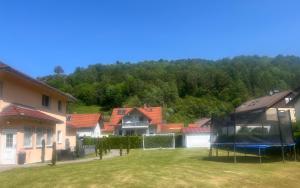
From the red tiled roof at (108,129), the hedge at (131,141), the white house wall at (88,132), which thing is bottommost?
the hedge at (131,141)

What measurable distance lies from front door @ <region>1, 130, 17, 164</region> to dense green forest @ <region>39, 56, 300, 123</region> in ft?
255

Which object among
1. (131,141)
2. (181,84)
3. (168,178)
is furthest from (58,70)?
(168,178)

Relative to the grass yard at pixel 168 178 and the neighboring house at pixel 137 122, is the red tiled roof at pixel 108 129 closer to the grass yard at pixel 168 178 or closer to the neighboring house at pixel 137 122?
the neighboring house at pixel 137 122

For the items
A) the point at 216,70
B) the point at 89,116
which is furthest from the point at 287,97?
the point at 216,70

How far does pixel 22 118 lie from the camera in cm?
2548

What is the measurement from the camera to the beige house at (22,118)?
25594mm

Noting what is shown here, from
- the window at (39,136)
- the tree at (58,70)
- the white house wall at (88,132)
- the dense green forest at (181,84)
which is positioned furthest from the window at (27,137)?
the tree at (58,70)

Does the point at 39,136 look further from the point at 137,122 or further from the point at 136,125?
the point at 137,122

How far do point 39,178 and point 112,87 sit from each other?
98875 millimetres

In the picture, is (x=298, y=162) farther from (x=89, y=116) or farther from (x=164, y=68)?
(x=164, y=68)

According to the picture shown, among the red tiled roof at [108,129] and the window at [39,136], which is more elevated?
the red tiled roof at [108,129]

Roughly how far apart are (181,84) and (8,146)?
330 ft

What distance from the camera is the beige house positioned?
84.0 feet

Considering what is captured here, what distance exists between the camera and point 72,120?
2712 inches
